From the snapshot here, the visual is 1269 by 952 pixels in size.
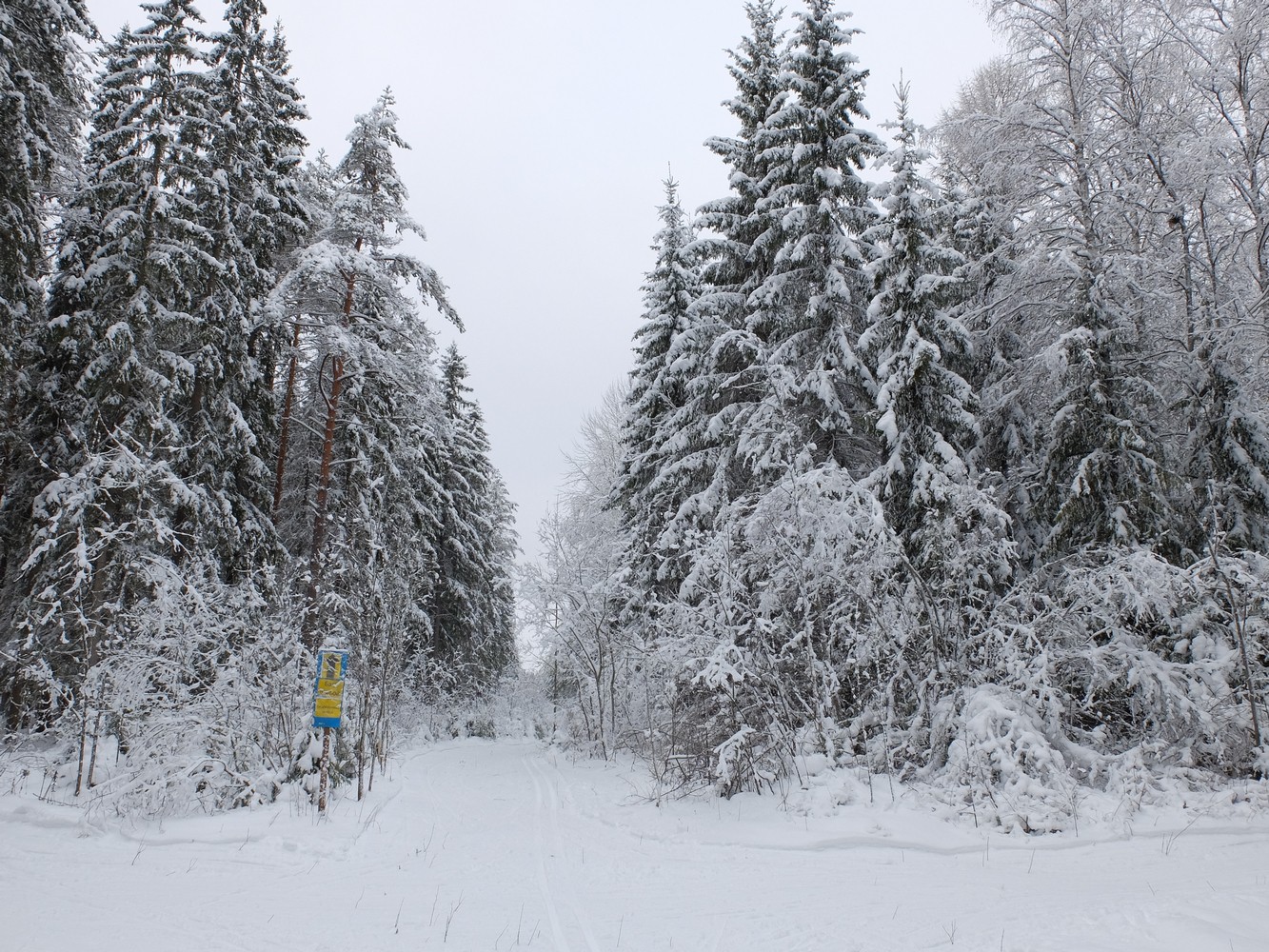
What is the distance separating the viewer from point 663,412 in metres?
18.2

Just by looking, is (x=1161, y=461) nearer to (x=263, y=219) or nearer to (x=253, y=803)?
(x=253, y=803)

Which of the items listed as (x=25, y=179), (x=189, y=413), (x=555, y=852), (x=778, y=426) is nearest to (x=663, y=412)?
(x=778, y=426)

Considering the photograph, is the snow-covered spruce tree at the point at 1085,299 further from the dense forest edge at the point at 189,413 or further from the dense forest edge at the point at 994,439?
the dense forest edge at the point at 189,413

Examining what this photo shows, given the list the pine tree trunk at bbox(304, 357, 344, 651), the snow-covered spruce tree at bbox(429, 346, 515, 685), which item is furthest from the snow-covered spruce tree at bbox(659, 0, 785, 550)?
the snow-covered spruce tree at bbox(429, 346, 515, 685)

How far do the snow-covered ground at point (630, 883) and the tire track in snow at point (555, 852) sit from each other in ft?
0.12

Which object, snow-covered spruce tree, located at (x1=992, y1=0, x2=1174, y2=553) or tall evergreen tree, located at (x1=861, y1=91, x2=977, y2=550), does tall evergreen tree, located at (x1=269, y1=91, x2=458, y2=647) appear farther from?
snow-covered spruce tree, located at (x1=992, y1=0, x2=1174, y2=553)

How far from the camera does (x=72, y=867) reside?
21.1 ft

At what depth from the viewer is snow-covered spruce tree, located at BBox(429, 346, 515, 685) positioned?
1035 inches

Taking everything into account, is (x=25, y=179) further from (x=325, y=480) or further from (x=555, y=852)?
(x=555, y=852)

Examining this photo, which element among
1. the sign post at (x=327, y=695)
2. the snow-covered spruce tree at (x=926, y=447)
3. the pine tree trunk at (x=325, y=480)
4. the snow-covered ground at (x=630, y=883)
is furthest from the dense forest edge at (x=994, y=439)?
the pine tree trunk at (x=325, y=480)

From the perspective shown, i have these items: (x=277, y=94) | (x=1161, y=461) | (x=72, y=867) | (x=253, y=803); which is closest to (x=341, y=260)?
(x=277, y=94)

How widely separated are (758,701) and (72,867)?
7757 millimetres

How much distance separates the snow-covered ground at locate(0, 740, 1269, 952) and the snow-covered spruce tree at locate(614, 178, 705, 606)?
7.86 m

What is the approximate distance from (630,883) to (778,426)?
8657 millimetres
